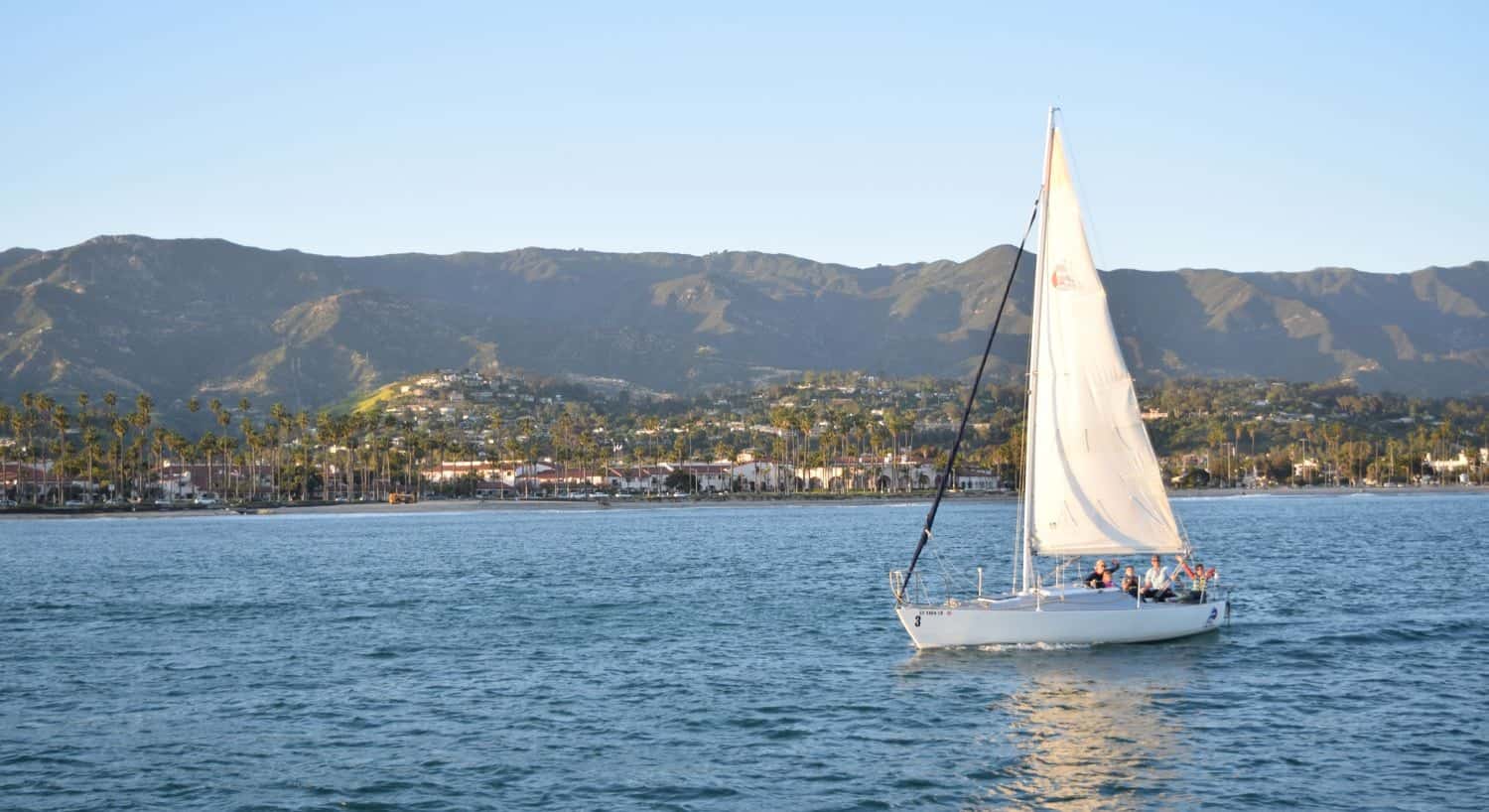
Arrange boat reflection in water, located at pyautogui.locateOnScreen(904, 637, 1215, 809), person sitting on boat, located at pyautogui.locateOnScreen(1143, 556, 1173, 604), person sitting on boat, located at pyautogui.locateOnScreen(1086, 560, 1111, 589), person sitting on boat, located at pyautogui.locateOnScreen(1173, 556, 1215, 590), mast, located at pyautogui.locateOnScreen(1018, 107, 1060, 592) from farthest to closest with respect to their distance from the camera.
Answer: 1. person sitting on boat, located at pyautogui.locateOnScreen(1173, 556, 1215, 590)
2. person sitting on boat, located at pyautogui.locateOnScreen(1086, 560, 1111, 589)
3. person sitting on boat, located at pyautogui.locateOnScreen(1143, 556, 1173, 604)
4. mast, located at pyautogui.locateOnScreen(1018, 107, 1060, 592)
5. boat reflection in water, located at pyautogui.locateOnScreen(904, 637, 1215, 809)

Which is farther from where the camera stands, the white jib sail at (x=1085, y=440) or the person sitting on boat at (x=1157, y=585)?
the person sitting on boat at (x=1157, y=585)

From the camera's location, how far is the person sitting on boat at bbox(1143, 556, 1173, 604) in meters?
41.6

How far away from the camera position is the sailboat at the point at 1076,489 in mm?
39312

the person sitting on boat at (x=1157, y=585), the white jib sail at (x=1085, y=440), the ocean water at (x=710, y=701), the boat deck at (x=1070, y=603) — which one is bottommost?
the ocean water at (x=710, y=701)

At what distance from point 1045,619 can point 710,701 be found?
985cm

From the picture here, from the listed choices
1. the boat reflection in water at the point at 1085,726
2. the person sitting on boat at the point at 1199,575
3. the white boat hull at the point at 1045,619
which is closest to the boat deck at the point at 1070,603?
the white boat hull at the point at 1045,619

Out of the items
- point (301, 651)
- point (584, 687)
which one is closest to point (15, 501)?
point (301, 651)

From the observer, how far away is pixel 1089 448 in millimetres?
40188

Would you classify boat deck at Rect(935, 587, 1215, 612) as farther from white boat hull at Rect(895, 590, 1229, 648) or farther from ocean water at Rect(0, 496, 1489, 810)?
ocean water at Rect(0, 496, 1489, 810)

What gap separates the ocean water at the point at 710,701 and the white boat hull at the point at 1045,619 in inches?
23.2

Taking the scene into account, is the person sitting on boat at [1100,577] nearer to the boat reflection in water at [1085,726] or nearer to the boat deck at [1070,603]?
the boat deck at [1070,603]

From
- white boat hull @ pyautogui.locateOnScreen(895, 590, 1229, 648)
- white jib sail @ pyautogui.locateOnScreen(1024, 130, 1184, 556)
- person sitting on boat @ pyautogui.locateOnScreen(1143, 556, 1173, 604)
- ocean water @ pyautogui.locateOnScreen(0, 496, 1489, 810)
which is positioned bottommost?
ocean water @ pyautogui.locateOnScreen(0, 496, 1489, 810)

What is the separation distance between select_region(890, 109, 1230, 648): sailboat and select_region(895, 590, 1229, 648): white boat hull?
3cm

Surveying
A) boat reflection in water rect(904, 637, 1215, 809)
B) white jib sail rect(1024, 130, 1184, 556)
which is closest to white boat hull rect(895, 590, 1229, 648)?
Answer: boat reflection in water rect(904, 637, 1215, 809)
